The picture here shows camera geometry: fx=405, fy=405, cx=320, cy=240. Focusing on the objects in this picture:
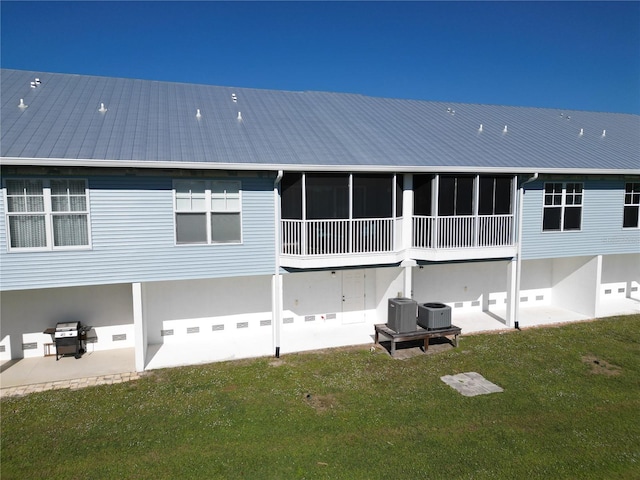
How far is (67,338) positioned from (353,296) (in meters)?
8.11

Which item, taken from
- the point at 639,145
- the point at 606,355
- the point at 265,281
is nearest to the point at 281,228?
the point at 265,281

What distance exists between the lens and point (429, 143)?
1308 centimetres

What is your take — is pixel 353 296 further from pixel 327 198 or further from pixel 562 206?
pixel 562 206

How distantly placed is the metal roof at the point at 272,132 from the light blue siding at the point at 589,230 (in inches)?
30.5

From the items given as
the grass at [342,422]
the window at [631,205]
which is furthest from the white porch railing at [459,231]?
the window at [631,205]

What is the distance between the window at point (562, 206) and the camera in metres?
13.0

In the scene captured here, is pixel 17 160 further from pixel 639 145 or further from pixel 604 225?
pixel 639 145

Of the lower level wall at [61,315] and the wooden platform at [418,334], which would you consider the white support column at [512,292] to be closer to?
the wooden platform at [418,334]

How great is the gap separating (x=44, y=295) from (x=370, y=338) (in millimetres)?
8900

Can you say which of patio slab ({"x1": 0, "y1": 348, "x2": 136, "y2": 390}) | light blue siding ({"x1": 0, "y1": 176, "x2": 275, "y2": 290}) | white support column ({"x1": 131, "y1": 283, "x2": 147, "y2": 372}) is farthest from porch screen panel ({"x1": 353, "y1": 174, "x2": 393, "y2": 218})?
patio slab ({"x1": 0, "y1": 348, "x2": 136, "y2": 390})

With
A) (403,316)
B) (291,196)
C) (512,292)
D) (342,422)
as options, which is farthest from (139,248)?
(512,292)

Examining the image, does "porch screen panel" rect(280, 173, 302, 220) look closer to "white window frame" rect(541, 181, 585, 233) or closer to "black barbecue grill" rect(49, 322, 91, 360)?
"black barbecue grill" rect(49, 322, 91, 360)

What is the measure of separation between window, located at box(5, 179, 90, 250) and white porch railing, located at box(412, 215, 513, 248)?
8604 mm

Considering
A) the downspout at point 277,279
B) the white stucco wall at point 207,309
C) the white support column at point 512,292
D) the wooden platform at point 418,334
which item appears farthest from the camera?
the white support column at point 512,292
